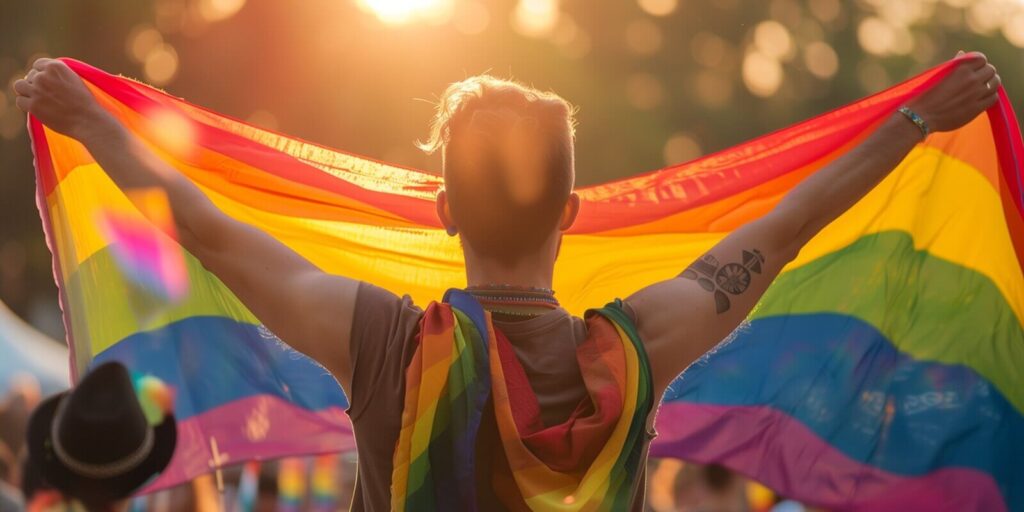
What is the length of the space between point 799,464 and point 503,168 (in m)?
1.93

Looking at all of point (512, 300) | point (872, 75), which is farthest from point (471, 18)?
point (512, 300)

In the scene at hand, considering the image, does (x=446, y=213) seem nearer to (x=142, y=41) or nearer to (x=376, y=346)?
(x=376, y=346)

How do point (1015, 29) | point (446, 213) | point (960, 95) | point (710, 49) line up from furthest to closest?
point (710, 49) → point (1015, 29) → point (960, 95) → point (446, 213)

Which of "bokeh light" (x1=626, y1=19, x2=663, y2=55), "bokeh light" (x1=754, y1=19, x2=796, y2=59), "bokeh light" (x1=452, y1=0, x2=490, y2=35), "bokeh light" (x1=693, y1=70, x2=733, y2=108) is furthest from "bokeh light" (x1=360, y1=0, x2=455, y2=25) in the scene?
"bokeh light" (x1=754, y1=19, x2=796, y2=59)

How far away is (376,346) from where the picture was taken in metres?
3.03

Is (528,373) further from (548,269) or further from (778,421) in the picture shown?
(778,421)

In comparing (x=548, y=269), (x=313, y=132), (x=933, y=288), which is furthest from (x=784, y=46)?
(x=548, y=269)

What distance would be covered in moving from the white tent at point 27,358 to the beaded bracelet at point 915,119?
4.40m

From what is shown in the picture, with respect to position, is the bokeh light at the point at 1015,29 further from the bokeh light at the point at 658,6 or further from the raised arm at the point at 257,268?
the raised arm at the point at 257,268

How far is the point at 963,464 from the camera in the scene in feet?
14.7

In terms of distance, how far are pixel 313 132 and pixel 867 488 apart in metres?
14.2

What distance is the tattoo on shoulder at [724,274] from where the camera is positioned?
330 cm

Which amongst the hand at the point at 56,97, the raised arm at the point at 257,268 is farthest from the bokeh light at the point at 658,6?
the raised arm at the point at 257,268

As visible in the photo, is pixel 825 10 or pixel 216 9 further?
pixel 825 10
